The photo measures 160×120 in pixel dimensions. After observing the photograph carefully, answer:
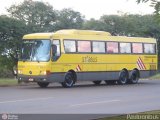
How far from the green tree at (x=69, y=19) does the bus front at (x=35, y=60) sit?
1786cm

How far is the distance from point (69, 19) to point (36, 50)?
21.9 metres

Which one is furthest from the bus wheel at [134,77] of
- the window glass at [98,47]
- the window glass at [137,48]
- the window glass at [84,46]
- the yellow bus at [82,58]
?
the window glass at [84,46]

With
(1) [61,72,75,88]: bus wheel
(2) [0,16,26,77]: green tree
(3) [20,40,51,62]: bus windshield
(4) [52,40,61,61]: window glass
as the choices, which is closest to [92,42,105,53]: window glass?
(1) [61,72,75,88]: bus wheel

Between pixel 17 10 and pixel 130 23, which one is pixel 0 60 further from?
pixel 130 23

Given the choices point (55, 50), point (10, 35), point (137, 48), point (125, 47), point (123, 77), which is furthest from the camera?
point (10, 35)

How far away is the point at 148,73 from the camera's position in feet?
123

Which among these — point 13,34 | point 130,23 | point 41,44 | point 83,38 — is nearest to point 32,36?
point 41,44

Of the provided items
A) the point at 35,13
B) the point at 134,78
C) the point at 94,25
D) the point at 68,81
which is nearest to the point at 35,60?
the point at 68,81

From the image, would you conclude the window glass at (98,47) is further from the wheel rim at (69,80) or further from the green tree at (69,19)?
the green tree at (69,19)

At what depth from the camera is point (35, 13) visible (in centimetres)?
4688

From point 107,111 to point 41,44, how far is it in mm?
13399

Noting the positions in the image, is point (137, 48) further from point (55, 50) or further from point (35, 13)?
point (35, 13)

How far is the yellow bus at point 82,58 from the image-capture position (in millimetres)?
29359

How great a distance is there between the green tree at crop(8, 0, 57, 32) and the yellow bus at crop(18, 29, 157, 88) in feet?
35.9
